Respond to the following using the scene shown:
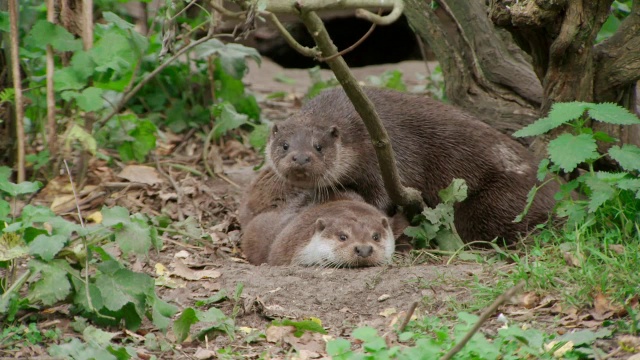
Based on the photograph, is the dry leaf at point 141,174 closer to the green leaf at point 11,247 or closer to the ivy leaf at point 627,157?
the green leaf at point 11,247

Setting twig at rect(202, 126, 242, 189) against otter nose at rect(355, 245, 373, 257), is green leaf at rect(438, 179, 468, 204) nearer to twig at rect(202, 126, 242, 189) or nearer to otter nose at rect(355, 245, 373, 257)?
otter nose at rect(355, 245, 373, 257)

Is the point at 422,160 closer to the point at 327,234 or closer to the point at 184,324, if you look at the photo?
the point at 327,234

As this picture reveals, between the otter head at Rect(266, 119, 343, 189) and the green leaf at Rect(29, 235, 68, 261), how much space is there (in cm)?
262

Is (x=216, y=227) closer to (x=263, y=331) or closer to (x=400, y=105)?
(x=400, y=105)

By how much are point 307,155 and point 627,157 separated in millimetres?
2327

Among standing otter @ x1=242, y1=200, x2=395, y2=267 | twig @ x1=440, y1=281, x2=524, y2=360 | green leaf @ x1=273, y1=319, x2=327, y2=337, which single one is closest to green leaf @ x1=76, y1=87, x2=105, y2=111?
standing otter @ x1=242, y1=200, x2=395, y2=267

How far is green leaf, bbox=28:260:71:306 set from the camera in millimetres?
4273

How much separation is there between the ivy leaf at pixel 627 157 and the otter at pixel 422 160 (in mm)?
1283

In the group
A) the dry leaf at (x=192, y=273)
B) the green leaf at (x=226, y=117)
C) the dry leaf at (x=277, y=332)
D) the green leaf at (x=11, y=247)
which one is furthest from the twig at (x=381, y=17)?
the green leaf at (x=226, y=117)

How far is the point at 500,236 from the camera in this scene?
22.1 ft

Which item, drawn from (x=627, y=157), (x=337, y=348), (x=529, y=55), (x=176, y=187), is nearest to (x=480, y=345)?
(x=337, y=348)

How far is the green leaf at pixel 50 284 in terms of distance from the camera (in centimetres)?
427

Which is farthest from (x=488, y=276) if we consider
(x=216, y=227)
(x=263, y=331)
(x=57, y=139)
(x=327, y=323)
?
(x=57, y=139)

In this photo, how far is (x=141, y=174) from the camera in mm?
7777
